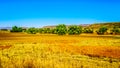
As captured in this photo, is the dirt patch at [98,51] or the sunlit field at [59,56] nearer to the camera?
the sunlit field at [59,56]

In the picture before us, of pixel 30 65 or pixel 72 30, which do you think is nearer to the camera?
pixel 30 65

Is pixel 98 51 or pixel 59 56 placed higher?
pixel 59 56

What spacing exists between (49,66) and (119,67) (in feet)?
19.7

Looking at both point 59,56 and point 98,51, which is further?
point 98,51

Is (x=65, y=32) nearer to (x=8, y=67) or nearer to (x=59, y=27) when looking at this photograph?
(x=59, y=27)

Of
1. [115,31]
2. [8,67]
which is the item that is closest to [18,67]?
[8,67]

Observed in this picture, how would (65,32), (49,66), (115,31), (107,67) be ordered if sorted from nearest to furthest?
(49,66), (107,67), (65,32), (115,31)

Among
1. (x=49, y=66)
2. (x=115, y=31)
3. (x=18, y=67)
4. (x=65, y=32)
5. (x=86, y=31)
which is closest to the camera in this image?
(x=18, y=67)

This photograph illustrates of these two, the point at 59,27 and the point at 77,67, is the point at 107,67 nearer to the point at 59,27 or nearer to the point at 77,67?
the point at 77,67

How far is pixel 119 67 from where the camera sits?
58.2 feet

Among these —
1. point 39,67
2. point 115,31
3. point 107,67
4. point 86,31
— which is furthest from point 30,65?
point 86,31

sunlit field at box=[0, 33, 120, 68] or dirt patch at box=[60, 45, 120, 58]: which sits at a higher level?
sunlit field at box=[0, 33, 120, 68]

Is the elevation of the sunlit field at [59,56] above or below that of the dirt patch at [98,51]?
above

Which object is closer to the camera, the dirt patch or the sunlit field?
the sunlit field
